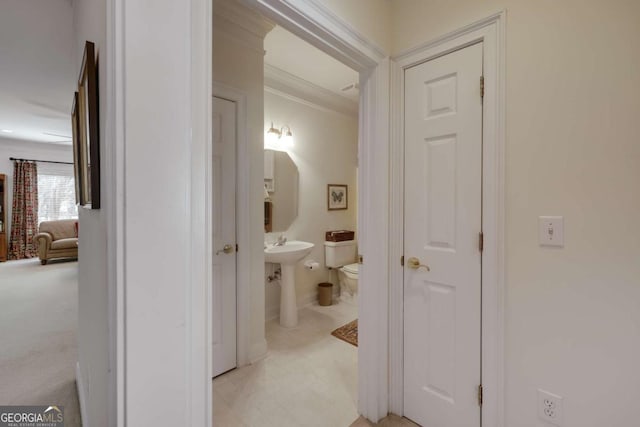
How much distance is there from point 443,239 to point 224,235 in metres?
1.49

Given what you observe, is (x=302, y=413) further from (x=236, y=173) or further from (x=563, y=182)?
(x=563, y=182)

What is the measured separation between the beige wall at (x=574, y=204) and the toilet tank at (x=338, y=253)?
2373 millimetres

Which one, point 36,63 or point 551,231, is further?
point 36,63

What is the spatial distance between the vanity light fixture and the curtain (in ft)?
21.3

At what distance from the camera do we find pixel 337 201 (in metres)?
3.82

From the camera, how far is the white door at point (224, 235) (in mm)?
2074

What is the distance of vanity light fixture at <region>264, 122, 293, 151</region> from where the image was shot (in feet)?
9.96

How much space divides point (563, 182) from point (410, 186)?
26.0 inches

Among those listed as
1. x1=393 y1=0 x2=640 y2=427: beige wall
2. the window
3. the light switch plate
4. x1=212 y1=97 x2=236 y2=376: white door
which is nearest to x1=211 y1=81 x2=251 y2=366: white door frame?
x1=212 y1=97 x2=236 y2=376: white door

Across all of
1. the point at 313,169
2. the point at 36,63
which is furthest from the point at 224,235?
the point at 36,63

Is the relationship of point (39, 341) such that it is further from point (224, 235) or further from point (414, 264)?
point (414, 264)

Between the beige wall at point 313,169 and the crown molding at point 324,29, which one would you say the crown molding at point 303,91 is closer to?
the beige wall at point 313,169

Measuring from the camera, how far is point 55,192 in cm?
665

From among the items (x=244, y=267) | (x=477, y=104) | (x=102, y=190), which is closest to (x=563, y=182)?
(x=477, y=104)
